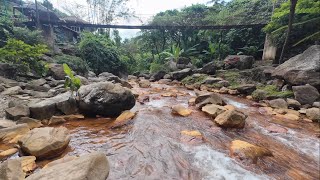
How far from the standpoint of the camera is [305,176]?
3.12 meters

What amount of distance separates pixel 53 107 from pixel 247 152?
4.91m

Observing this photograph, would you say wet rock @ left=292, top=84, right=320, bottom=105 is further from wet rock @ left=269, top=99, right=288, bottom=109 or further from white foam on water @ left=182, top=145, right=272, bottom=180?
white foam on water @ left=182, top=145, right=272, bottom=180

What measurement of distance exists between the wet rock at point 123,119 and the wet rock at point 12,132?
1913 mm

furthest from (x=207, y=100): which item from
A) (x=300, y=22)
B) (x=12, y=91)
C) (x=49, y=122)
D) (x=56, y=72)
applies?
(x=300, y=22)

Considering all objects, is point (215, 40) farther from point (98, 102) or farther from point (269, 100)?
point (98, 102)

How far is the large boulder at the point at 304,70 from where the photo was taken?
734cm

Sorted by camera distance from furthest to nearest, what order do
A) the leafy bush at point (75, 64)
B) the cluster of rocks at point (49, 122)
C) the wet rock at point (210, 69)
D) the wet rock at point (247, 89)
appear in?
the wet rock at point (210, 69) → the leafy bush at point (75, 64) → the wet rock at point (247, 89) → the cluster of rocks at point (49, 122)

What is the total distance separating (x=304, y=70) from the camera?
758cm

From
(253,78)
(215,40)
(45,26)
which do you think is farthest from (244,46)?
(45,26)

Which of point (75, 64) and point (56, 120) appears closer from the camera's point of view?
point (56, 120)

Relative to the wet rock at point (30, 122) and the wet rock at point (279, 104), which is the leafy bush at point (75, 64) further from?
the wet rock at point (279, 104)

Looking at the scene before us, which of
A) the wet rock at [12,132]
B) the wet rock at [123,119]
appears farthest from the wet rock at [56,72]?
the wet rock at [12,132]

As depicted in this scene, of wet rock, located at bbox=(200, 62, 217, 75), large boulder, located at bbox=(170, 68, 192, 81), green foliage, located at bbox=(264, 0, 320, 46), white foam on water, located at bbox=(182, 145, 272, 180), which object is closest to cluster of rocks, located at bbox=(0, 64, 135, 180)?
white foam on water, located at bbox=(182, 145, 272, 180)

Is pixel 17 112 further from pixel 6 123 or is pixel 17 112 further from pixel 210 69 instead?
pixel 210 69
